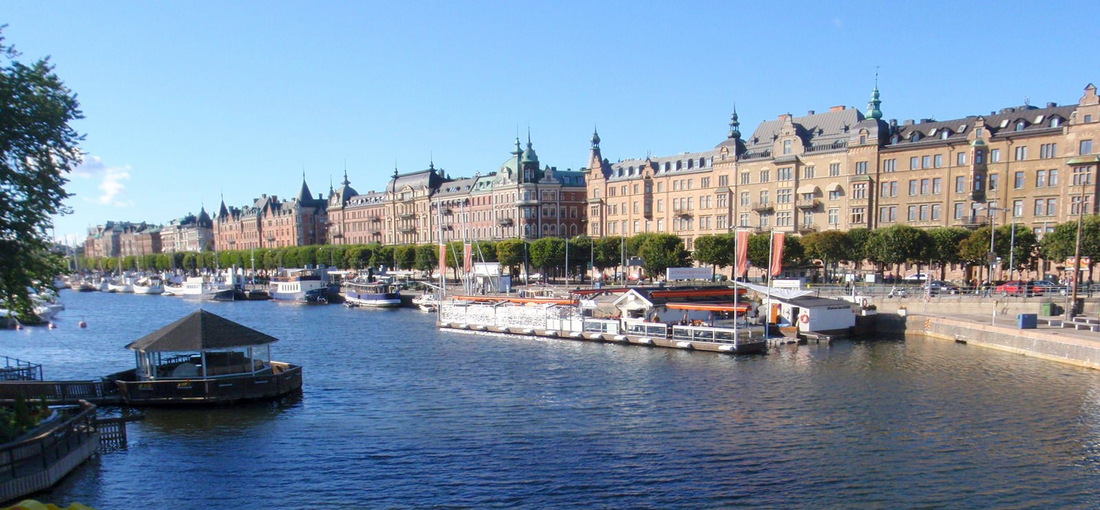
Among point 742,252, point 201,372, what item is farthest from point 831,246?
point 201,372

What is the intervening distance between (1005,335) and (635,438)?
33027 mm

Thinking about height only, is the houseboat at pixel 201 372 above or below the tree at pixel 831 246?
below

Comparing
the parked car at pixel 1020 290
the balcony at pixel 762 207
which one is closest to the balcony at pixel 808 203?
the balcony at pixel 762 207

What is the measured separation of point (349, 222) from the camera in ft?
592

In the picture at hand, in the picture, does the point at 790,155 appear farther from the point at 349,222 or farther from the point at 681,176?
the point at 349,222

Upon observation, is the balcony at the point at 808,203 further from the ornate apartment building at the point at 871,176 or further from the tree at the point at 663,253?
the tree at the point at 663,253

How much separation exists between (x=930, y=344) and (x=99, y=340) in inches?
2688

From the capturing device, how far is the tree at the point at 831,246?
83000 mm

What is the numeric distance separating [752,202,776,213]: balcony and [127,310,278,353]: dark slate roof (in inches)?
3011

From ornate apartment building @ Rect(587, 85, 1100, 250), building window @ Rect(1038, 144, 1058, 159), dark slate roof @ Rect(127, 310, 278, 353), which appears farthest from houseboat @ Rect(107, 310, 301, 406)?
building window @ Rect(1038, 144, 1058, 159)

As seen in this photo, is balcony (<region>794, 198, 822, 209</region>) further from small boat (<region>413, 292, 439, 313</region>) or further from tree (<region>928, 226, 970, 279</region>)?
small boat (<region>413, 292, 439, 313</region>)

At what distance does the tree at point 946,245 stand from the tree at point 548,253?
1973 inches

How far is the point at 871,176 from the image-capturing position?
90375mm

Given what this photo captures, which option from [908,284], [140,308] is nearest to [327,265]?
[140,308]
